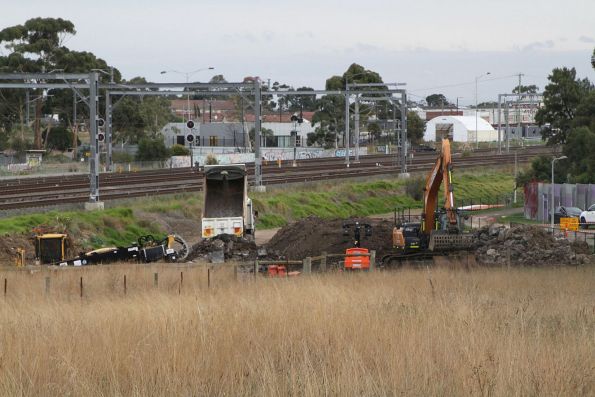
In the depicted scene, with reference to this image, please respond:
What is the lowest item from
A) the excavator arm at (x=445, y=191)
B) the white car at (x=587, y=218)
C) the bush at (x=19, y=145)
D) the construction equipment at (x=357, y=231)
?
the white car at (x=587, y=218)

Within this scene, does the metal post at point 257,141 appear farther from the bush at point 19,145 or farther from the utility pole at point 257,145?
the bush at point 19,145

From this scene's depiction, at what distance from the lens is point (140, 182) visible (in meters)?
73.3

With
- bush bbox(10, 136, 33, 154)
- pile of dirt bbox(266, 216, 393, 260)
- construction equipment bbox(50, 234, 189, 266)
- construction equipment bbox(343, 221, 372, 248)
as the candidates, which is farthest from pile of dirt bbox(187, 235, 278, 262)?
bush bbox(10, 136, 33, 154)

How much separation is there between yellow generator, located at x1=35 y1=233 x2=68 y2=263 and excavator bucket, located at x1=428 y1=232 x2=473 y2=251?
43.2 feet

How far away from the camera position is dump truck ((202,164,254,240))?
144 ft

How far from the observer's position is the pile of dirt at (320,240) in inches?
1660

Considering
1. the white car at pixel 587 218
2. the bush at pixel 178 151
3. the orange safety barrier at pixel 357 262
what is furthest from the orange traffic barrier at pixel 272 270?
the bush at pixel 178 151

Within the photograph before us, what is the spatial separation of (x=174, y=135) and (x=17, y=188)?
240 feet

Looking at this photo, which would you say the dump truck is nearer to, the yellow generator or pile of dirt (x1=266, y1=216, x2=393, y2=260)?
pile of dirt (x1=266, y1=216, x2=393, y2=260)

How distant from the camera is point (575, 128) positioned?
7375 centimetres

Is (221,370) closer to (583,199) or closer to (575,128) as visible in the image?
(583,199)

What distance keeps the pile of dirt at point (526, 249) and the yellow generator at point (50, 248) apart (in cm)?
1486

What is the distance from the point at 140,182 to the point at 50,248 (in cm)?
3565

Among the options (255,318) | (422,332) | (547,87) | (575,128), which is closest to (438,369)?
(422,332)
